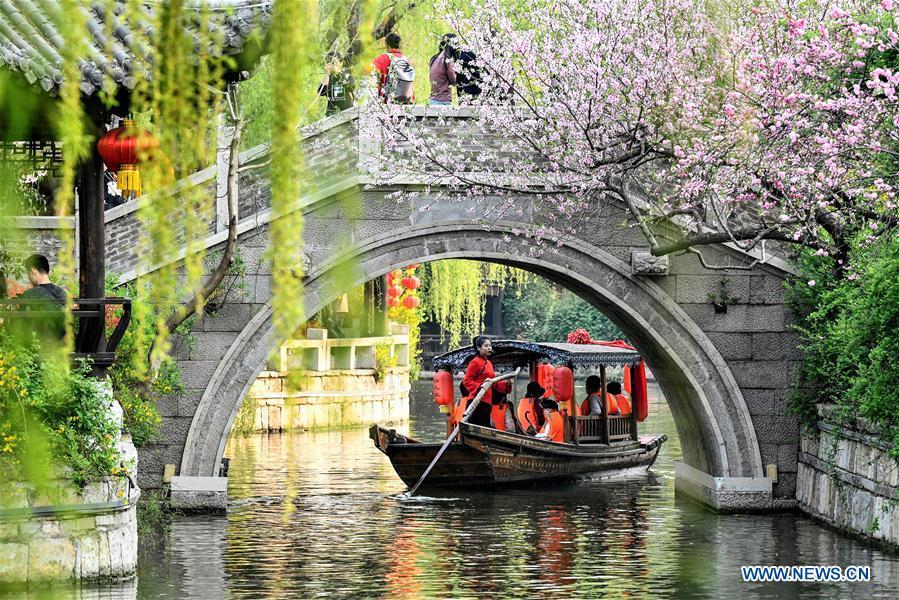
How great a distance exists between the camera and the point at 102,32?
447 centimetres

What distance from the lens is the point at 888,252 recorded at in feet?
36.0

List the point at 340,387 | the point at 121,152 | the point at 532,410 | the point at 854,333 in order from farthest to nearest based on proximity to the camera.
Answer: the point at 340,387
the point at 532,410
the point at 854,333
the point at 121,152

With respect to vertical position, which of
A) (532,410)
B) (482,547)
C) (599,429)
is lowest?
(482,547)

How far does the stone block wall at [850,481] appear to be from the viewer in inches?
434

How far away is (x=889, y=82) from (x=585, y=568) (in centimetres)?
408

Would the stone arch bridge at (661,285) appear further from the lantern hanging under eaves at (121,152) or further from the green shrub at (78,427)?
the lantern hanging under eaves at (121,152)

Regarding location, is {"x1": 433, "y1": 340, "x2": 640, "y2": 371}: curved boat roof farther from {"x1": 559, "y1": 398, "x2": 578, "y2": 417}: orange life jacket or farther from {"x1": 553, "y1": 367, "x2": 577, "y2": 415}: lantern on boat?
{"x1": 559, "y1": 398, "x2": 578, "y2": 417}: orange life jacket

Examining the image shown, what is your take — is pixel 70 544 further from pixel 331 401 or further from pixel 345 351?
pixel 345 351

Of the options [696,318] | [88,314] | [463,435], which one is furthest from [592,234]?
[88,314]

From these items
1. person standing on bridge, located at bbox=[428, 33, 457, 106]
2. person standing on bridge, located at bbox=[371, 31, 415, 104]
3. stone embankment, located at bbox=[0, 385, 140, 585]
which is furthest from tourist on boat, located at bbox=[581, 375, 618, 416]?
stone embankment, located at bbox=[0, 385, 140, 585]

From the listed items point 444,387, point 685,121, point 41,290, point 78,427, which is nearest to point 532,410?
point 444,387

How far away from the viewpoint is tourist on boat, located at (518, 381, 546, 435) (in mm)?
16797

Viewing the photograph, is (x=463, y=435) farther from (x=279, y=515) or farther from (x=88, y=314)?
(x=88, y=314)

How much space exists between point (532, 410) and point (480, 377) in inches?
43.1
